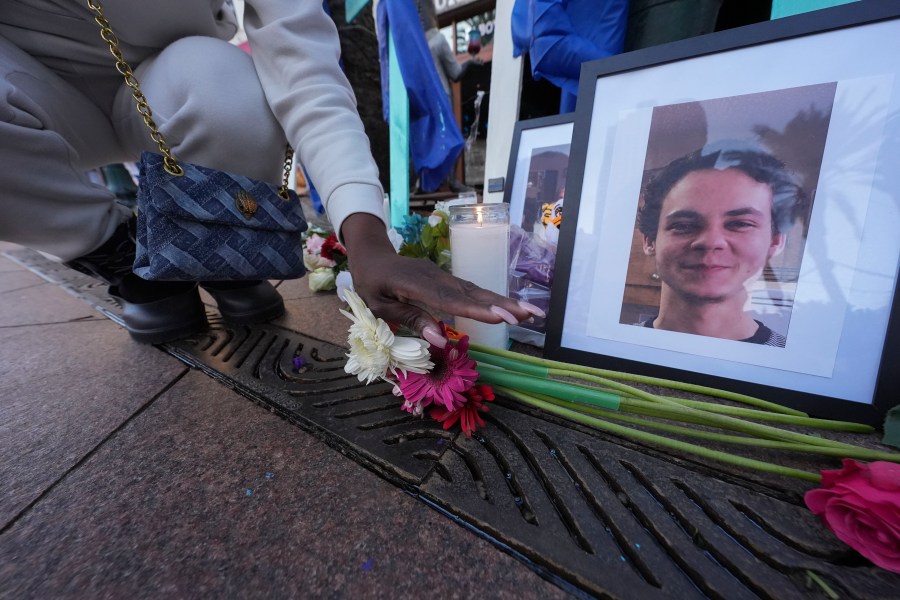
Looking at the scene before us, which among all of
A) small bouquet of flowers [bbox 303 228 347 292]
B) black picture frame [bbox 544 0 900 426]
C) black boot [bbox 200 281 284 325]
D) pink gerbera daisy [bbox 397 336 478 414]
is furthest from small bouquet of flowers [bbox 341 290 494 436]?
small bouquet of flowers [bbox 303 228 347 292]

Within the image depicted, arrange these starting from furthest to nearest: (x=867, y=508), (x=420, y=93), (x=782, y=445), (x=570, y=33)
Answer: (x=420, y=93)
(x=570, y=33)
(x=782, y=445)
(x=867, y=508)

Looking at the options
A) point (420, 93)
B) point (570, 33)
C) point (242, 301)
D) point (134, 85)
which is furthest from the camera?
point (420, 93)

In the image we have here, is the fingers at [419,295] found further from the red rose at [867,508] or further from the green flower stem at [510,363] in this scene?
the red rose at [867,508]

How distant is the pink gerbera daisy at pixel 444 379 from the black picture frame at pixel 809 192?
27 cm

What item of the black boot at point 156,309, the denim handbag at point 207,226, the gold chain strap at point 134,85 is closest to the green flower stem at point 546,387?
the denim handbag at point 207,226

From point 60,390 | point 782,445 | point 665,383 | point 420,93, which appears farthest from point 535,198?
point 60,390

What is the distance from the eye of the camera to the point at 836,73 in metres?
0.48

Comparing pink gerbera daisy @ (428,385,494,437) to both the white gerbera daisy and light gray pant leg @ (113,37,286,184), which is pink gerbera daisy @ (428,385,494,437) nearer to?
the white gerbera daisy

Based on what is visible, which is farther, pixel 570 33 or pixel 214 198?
pixel 570 33

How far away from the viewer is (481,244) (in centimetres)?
69

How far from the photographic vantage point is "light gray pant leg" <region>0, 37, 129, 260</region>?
2.19 ft

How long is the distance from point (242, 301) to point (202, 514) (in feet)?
2.36

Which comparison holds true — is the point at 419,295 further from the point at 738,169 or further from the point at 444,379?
the point at 738,169

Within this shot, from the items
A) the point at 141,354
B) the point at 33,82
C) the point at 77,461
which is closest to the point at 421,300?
the point at 77,461
